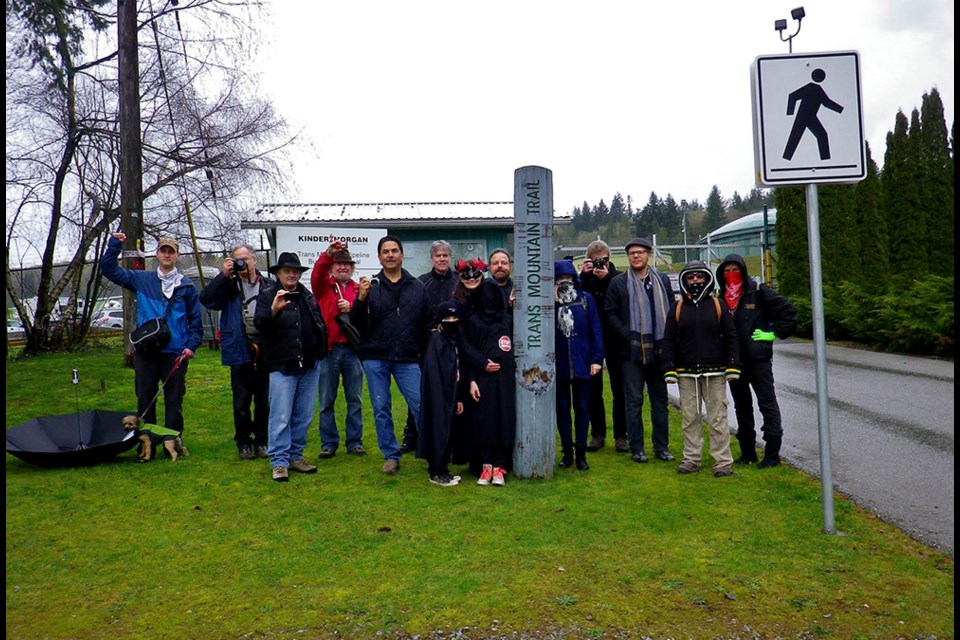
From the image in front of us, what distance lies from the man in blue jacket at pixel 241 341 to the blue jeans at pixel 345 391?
0.59m

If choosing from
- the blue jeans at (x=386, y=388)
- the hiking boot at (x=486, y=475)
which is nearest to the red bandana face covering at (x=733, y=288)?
the hiking boot at (x=486, y=475)

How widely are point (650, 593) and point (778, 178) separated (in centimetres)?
280

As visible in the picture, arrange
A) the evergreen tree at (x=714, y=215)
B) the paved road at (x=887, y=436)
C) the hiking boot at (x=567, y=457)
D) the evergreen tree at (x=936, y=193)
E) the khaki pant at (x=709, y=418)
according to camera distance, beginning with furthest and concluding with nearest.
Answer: the evergreen tree at (x=714, y=215)
the evergreen tree at (x=936, y=193)
the hiking boot at (x=567, y=457)
the khaki pant at (x=709, y=418)
the paved road at (x=887, y=436)

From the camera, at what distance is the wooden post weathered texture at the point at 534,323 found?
6.63 m

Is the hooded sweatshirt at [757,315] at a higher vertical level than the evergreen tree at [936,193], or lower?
lower

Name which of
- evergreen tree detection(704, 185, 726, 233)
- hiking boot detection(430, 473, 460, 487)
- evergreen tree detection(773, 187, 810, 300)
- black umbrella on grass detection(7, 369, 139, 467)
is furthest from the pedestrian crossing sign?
evergreen tree detection(704, 185, 726, 233)

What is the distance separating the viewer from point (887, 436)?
8.51 meters

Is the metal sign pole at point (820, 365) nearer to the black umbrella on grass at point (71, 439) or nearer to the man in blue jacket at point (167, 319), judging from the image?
the man in blue jacket at point (167, 319)

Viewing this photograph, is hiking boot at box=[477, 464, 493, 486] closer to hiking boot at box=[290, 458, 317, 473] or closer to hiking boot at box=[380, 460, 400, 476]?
hiking boot at box=[380, 460, 400, 476]

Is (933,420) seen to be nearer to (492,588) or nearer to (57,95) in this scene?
(492,588)

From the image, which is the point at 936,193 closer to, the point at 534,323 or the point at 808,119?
the point at 534,323

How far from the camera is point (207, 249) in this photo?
63.6ft

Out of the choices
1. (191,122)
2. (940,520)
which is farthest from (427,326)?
(191,122)

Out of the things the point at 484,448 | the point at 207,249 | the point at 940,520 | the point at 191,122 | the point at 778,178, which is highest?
the point at 191,122
